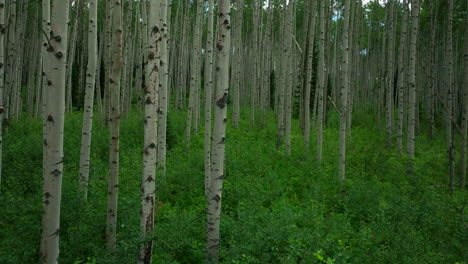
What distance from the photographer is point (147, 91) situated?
3963 mm

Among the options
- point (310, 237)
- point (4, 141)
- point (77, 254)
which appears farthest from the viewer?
point (4, 141)

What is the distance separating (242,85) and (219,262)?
67.5ft

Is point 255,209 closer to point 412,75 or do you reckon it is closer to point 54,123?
point 54,123

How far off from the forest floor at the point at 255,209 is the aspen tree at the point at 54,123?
0.78m

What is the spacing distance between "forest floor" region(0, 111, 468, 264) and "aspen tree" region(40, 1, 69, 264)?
0.78 metres

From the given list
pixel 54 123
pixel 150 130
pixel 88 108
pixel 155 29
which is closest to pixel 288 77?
pixel 88 108

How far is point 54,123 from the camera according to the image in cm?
311

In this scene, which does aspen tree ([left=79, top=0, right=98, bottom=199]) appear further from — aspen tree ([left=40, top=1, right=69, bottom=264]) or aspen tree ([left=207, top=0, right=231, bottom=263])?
aspen tree ([left=207, top=0, right=231, bottom=263])

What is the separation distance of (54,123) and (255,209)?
3.61 m

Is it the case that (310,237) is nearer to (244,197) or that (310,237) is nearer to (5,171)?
(244,197)

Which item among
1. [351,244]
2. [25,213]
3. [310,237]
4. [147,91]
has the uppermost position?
[147,91]

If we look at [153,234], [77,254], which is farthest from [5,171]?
[153,234]

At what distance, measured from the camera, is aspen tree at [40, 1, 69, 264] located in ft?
10.1

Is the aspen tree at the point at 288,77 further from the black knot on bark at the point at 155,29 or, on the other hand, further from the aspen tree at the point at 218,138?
the black knot on bark at the point at 155,29
